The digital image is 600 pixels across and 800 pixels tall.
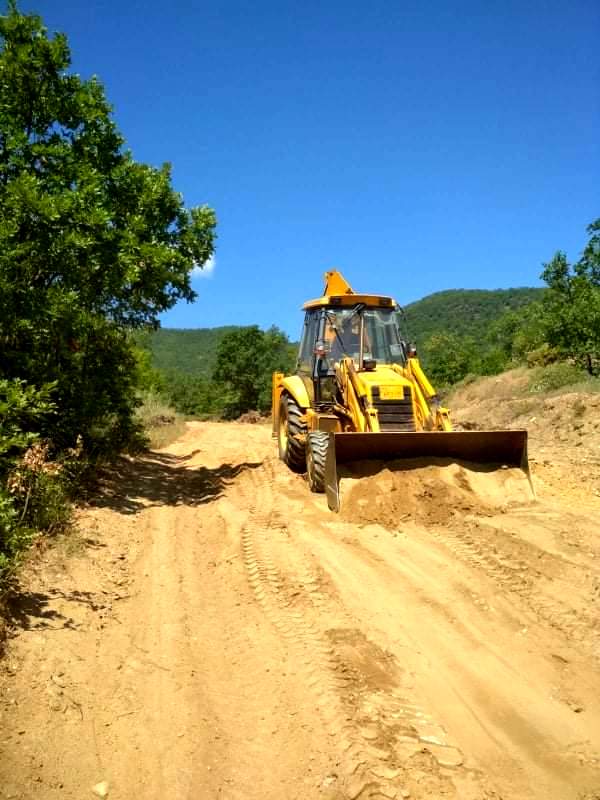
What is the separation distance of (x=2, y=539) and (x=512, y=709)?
3713 millimetres

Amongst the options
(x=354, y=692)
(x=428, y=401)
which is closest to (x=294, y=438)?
(x=428, y=401)

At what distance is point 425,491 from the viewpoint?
7.55 meters

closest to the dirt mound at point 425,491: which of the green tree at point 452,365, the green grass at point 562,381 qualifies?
the green grass at point 562,381

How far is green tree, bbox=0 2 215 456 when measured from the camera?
742cm

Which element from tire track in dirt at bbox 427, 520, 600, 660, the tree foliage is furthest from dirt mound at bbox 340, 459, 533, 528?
the tree foliage

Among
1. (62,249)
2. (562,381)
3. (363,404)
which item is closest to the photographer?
(62,249)

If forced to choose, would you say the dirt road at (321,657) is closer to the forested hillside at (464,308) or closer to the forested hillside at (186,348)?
the forested hillside at (464,308)

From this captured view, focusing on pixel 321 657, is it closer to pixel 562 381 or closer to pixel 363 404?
pixel 363 404

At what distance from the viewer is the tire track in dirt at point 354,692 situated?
3088mm

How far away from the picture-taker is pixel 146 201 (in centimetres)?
906

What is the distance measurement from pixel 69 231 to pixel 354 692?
6.20m

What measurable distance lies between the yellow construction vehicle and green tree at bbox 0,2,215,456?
→ 242 centimetres

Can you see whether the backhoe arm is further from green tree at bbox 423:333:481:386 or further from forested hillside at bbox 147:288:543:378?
forested hillside at bbox 147:288:543:378

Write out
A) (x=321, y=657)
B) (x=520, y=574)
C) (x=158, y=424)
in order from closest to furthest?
1. (x=321, y=657)
2. (x=520, y=574)
3. (x=158, y=424)
